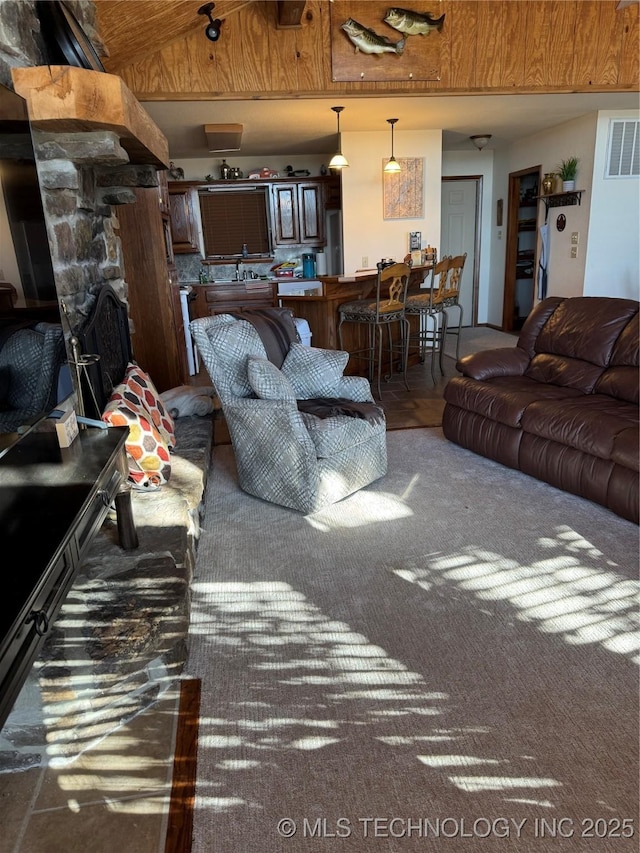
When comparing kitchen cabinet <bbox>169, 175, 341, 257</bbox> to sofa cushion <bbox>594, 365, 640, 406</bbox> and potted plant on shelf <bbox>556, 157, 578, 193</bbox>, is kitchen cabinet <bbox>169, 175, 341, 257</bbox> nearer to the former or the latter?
potted plant on shelf <bbox>556, 157, 578, 193</bbox>

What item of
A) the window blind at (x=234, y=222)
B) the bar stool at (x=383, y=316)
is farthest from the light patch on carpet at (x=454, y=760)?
the window blind at (x=234, y=222)

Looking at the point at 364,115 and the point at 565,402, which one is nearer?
→ the point at 565,402

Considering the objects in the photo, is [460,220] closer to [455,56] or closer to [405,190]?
[405,190]

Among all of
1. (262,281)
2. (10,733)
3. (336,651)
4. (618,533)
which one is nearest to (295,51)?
(262,281)

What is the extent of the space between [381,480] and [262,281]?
4.62 meters

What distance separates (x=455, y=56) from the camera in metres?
A: 4.44

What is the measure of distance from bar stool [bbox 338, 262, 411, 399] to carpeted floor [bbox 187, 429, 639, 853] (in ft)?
8.03

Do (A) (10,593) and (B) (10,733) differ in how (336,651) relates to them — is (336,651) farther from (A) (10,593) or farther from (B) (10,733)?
(A) (10,593)

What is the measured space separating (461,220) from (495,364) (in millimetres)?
5178

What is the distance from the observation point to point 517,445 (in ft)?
10.5

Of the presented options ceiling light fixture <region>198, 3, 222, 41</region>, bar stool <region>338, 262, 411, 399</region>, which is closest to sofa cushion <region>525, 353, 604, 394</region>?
bar stool <region>338, 262, 411, 399</region>

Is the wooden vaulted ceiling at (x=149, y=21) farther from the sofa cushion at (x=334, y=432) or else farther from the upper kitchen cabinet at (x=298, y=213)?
the upper kitchen cabinet at (x=298, y=213)

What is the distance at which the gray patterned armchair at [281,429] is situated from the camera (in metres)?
2.81

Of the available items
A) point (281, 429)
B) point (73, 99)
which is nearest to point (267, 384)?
point (281, 429)
